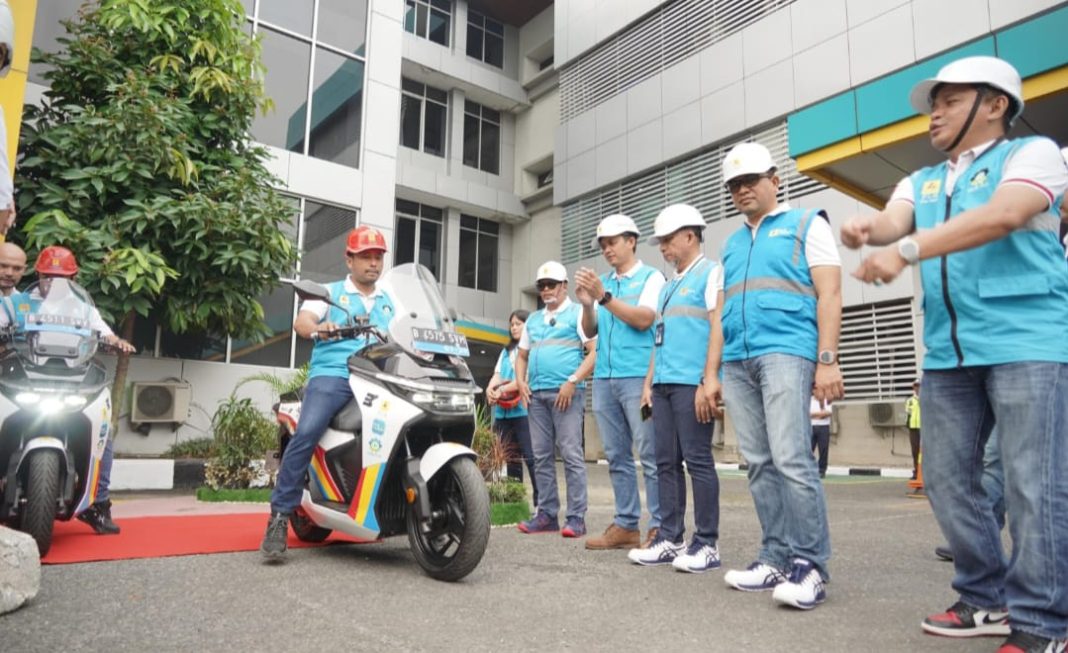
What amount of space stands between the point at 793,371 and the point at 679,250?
133cm

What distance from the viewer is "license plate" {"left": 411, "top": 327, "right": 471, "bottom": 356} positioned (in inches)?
162

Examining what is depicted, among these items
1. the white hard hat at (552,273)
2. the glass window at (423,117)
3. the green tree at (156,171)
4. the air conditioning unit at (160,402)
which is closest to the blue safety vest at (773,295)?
the white hard hat at (552,273)

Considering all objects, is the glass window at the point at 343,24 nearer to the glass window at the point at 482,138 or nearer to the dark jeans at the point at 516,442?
the dark jeans at the point at 516,442

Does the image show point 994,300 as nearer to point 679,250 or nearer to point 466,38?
point 679,250

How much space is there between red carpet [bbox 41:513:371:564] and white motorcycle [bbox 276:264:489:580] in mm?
854

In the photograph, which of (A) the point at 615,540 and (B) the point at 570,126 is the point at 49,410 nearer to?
(A) the point at 615,540

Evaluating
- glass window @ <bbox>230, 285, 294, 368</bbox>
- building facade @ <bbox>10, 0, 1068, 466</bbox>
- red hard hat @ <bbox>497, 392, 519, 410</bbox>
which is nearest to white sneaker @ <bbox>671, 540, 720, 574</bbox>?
red hard hat @ <bbox>497, 392, 519, 410</bbox>

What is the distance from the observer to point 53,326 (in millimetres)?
4574

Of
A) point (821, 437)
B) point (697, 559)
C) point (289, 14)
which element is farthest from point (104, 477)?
point (289, 14)

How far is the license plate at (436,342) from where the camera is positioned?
13.5 ft

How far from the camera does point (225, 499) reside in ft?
26.0

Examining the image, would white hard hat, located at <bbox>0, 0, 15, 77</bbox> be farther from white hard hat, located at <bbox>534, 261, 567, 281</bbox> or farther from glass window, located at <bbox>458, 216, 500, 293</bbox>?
glass window, located at <bbox>458, 216, 500, 293</bbox>

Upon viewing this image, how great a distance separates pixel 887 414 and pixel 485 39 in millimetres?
17646

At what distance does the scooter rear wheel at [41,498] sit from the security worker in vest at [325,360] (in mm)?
1141
